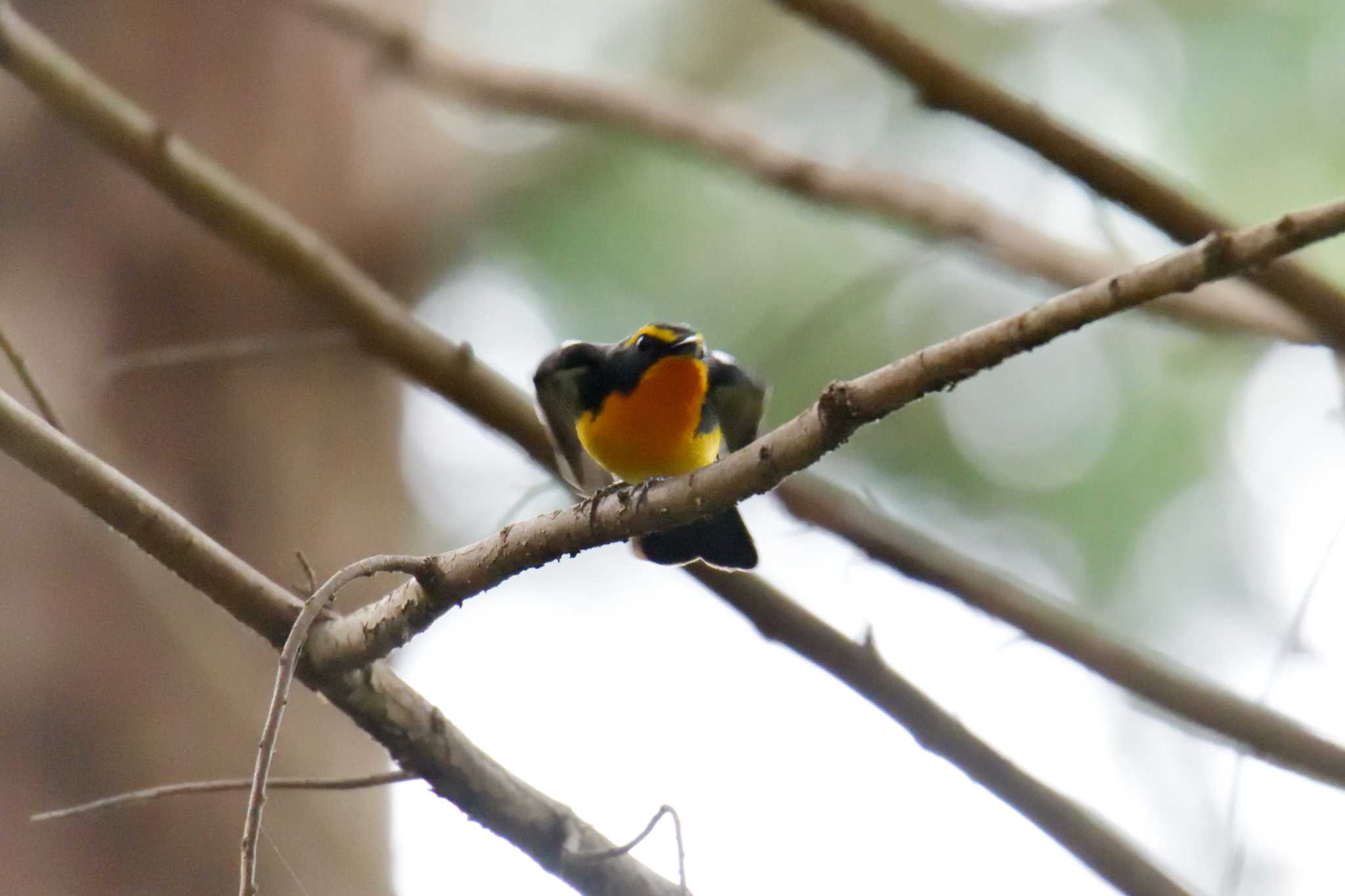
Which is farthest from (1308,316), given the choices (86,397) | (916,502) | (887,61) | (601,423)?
(916,502)

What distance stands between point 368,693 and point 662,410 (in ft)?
2.49

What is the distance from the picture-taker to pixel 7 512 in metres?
3.38

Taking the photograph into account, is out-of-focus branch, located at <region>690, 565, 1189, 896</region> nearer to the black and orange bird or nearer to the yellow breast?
the black and orange bird

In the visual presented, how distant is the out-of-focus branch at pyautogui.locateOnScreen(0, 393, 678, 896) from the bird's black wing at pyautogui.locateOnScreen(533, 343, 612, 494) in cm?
66

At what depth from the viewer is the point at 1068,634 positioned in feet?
7.21

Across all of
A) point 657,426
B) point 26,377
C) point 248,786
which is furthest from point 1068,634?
point 26,377

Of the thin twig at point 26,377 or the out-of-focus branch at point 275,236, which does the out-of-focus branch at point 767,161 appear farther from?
the thin twig at point 26,377

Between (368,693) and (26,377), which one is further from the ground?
(26,377)

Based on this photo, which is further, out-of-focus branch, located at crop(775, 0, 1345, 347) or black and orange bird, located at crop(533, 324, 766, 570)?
black and orange bird, located at crop(533, 324, 766, 570)

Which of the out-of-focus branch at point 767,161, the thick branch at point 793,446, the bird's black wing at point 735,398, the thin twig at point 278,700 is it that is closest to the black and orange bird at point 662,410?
the bird's black wing at point 735,398

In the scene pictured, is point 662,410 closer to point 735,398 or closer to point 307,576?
point 735,398

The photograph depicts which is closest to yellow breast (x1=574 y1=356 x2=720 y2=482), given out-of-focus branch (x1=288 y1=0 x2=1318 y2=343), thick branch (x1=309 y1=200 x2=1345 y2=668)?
thick branch (x1=309 y1=200 x2=1345 y2=668)

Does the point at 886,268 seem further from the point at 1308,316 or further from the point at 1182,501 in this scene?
the point at 1182,501

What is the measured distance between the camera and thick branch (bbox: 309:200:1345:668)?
1.23m
